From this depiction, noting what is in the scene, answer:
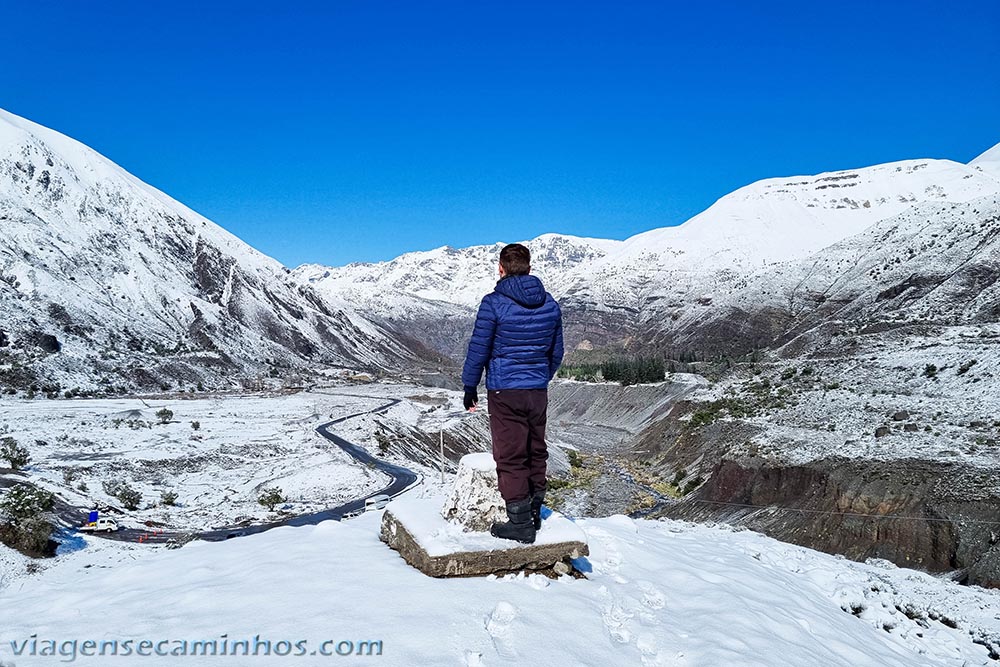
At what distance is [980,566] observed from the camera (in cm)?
1967

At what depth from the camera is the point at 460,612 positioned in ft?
18.4

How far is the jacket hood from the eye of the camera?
22.0 ft

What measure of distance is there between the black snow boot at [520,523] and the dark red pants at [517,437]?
7 centimetres

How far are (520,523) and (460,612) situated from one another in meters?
1.40

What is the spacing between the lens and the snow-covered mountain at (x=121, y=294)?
8938 cm

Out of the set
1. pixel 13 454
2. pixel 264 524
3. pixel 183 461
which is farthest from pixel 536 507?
pixel 183 461

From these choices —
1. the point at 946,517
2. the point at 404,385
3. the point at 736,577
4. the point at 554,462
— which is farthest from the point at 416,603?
the point at 404,385

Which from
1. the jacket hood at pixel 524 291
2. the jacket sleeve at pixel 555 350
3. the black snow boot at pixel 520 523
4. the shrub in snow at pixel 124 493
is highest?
the jacket hood at pixel 524 291

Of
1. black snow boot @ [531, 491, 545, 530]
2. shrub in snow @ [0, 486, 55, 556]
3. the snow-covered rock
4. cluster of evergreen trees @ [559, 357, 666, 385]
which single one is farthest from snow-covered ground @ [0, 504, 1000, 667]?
cluster of evergreen trees @ [559, 357, 666, 385]

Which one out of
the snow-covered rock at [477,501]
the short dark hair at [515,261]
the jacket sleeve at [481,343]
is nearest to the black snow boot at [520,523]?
the snow-covered rock at [477,501]

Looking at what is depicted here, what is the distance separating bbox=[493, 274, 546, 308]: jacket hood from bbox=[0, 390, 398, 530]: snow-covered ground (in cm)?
2889

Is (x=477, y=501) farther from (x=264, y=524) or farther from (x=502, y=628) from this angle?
(x=264, y=524)

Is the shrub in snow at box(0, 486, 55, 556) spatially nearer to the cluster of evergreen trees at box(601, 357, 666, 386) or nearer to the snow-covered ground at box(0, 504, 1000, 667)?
the snow-covered ground at box(0, 504, 1000, 667)

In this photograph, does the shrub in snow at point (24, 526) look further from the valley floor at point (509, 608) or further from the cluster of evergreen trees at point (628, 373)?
the cluster of evergreen trees at point (628, 373)
